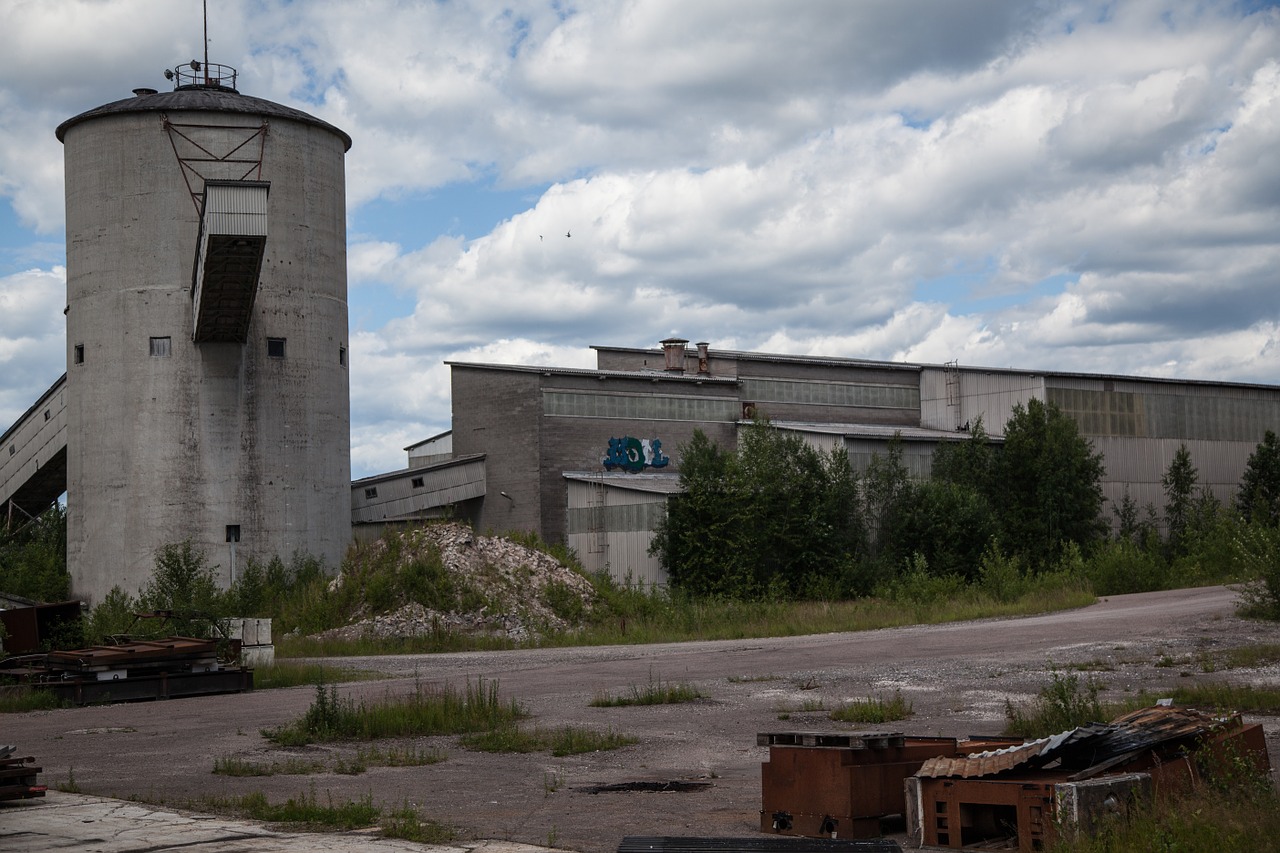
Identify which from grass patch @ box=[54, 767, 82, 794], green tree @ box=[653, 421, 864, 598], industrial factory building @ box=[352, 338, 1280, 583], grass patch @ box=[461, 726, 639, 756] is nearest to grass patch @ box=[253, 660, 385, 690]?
grass patch @ box=[461, 726, 639, 756]

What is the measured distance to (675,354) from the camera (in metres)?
54.5

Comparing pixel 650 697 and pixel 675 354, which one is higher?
pixel 675 354

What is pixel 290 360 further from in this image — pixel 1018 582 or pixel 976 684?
pixel 976 684

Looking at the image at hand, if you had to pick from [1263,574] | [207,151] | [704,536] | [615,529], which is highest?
[207,151]

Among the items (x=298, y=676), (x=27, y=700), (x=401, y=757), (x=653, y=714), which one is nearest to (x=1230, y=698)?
(x=653, y=714)

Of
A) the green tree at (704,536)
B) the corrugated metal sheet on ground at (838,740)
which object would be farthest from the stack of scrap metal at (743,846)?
the green tree at (704,536)

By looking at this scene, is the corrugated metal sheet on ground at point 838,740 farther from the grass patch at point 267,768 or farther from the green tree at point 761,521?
the green tree at point 761,521

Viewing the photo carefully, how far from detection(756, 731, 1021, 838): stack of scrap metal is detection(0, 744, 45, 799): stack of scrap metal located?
557 cm

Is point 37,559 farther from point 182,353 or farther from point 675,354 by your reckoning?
point 675,354

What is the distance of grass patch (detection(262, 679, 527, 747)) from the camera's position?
46.7 feet

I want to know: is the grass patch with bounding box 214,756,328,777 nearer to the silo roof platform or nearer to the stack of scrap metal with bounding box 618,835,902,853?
the stack of scrap metal with bounding box 618,835,902,853

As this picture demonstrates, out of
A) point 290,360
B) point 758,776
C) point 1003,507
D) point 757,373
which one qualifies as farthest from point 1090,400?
point 758,776

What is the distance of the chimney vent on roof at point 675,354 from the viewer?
178ft

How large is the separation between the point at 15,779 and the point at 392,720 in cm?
510
